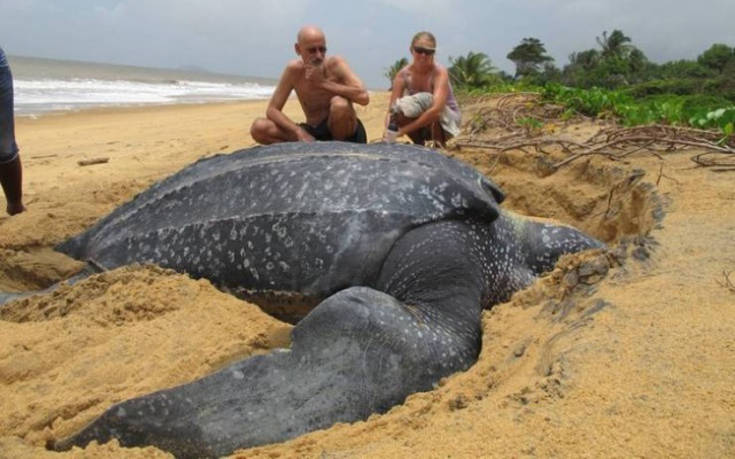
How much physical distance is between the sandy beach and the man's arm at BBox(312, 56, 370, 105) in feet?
4.99

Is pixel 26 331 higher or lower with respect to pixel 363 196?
lower

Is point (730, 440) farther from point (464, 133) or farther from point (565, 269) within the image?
point (464, 133)

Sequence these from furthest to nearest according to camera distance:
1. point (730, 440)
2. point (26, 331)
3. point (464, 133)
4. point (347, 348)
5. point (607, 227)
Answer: point (464, 133) → point (607, 227) → point (26, 331) → point (347, 348) → point (730, 440)

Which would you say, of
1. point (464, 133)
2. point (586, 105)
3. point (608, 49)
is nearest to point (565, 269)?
point (464, 133)

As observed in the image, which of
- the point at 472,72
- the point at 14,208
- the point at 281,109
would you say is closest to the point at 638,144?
the point at 281,109

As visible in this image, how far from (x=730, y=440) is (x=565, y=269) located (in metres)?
0.83

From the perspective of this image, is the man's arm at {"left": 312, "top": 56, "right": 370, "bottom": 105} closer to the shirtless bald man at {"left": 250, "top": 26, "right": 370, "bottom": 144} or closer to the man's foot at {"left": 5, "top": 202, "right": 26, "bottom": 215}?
the shirtless bald man at {"left": 250, "top": 26, "right": 370, "bottom": 144}

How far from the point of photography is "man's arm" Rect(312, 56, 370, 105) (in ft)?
12.1

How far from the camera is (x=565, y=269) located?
68.5 inches

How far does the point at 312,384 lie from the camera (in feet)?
4.76

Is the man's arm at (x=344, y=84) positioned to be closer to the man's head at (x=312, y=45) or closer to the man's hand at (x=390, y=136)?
the man's head at (x=312, y=45)

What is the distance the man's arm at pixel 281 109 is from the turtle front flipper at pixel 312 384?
2062mm

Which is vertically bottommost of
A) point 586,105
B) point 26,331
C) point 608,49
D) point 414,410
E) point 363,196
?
point 26,331

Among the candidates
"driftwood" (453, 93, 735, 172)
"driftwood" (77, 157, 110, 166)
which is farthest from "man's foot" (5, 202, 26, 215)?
"driftwood" (453, 93, 735, 172)
